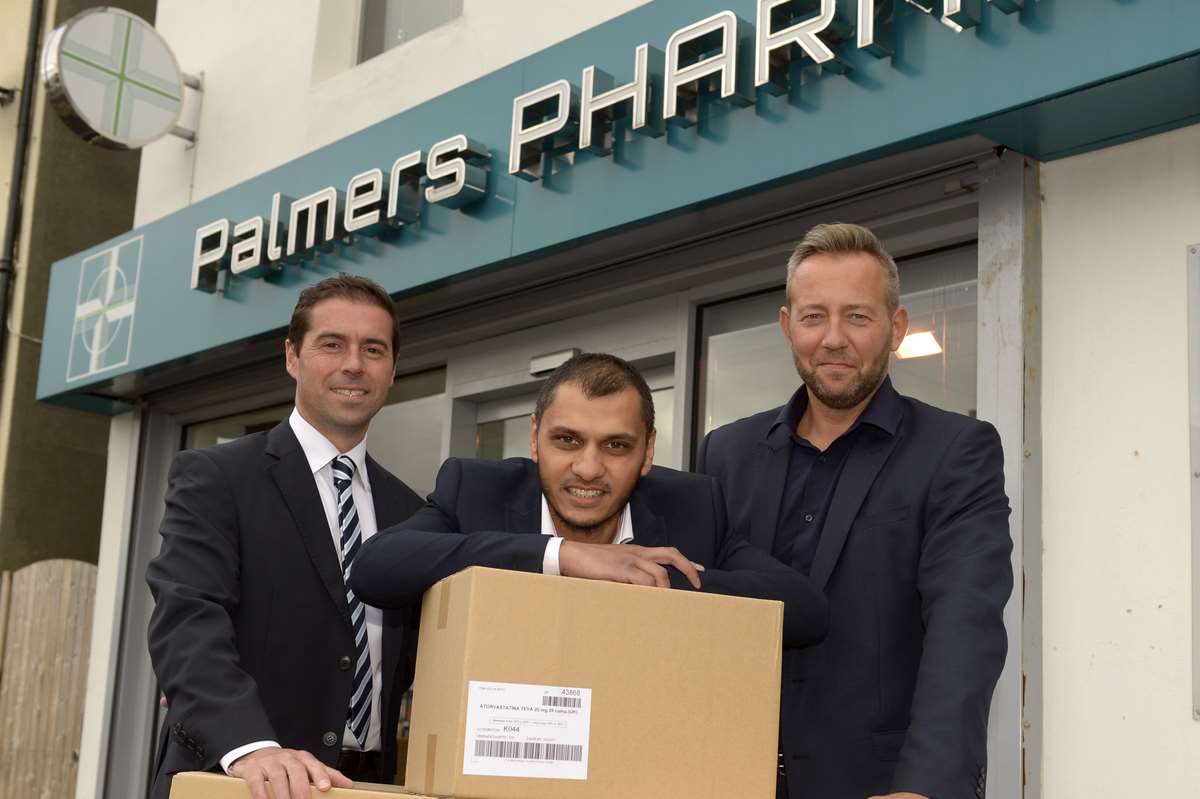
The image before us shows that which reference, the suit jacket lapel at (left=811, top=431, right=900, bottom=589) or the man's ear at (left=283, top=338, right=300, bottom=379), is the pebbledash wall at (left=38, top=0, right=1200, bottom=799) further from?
the man's ear at (left=283, top=338, right=300, bottom=379)

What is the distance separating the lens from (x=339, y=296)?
9.73 feet

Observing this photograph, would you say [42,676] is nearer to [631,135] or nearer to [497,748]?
[631,135]

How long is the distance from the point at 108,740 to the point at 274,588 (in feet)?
14.0

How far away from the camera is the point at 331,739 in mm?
2547

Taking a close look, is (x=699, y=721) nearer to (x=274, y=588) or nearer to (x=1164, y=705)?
(x=274, y=588)

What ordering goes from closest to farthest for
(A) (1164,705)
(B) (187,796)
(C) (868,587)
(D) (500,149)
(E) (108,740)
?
1. (B) (187,796)
2. (C) (868,587)
3. (A) (1164,705)
4. (D) (500,149)
5. (E) (108,740)

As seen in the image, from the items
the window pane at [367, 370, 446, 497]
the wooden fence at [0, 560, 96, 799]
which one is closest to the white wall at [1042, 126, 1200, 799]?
the window pane at [367, 370, 446, 497]

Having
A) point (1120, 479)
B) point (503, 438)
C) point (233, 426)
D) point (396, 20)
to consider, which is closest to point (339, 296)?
point (1120, 479)

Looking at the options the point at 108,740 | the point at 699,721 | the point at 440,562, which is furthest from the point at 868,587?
the point at 108,740

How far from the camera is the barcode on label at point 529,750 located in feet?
5.84

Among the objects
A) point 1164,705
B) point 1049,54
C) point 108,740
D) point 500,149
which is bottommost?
point 108,740

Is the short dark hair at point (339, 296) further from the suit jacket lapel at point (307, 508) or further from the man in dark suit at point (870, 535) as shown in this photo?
the man in dark suit at point (870, 535)

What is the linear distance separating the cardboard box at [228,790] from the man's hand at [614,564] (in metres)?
0.39

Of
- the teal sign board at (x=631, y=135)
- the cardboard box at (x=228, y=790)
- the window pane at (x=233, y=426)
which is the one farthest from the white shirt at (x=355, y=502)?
the window pane at (x=233, y=426)
